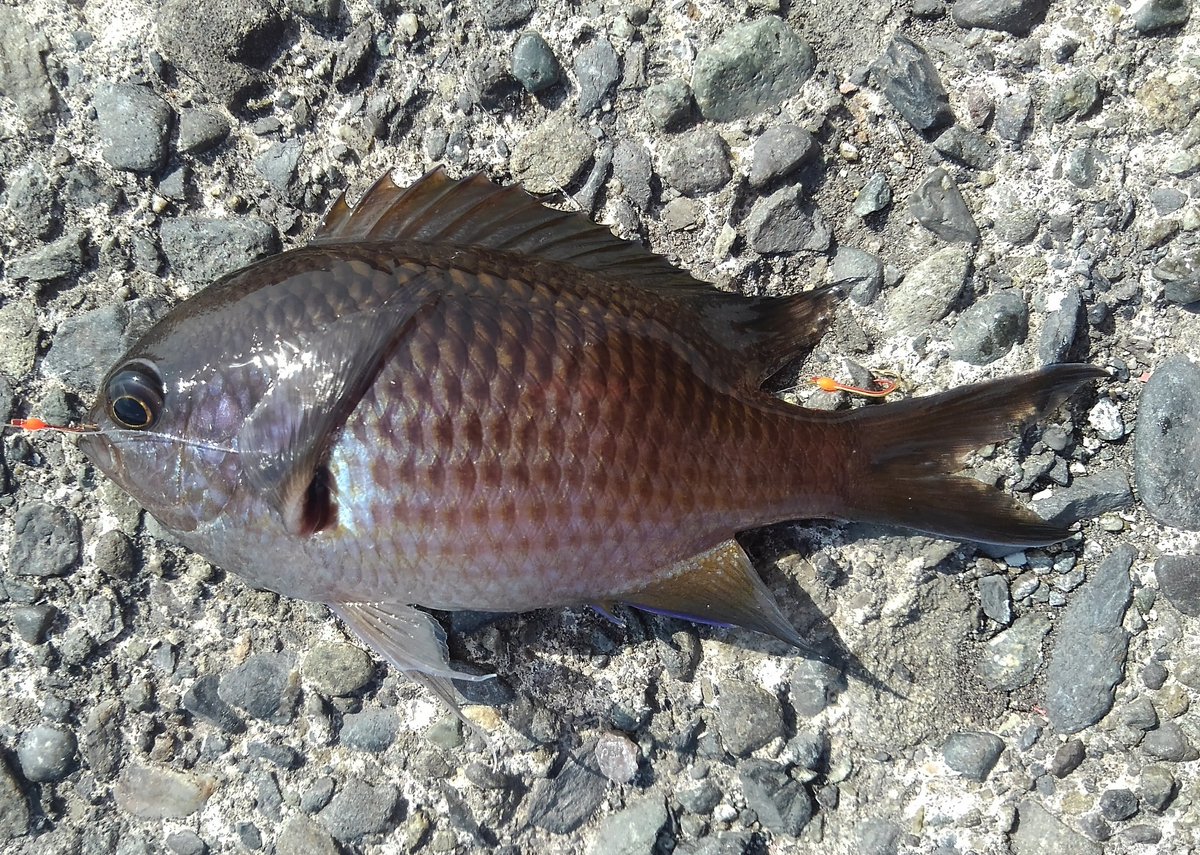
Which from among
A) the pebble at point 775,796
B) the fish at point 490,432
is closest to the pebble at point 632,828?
the pebble at point 775,796

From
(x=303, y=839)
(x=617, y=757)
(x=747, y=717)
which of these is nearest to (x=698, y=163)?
(x=747, y=717)

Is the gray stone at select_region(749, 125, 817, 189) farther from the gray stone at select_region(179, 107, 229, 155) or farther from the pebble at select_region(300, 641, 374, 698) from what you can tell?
the pebble at select_region(300, 641, 374, 698)

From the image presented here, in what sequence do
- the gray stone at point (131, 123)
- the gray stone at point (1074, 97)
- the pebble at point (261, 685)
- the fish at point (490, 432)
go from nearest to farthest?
the fish at point (490, 432) < the gray stone at point (1074, 97) < the gray stone at point (131, 123) < the pebble at point (261, 685)

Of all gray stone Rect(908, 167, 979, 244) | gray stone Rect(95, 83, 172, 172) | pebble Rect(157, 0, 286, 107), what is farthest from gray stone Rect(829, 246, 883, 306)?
gray stone Rect(95, 83, 172, 172)

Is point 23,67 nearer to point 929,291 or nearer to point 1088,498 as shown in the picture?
point 929,291

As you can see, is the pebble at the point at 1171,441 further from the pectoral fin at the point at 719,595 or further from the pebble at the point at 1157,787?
the pectoral fin at the point at 719,595

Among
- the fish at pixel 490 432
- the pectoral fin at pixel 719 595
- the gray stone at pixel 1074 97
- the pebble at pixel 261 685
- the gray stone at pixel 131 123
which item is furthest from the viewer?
the pebble at pixel 261 685
